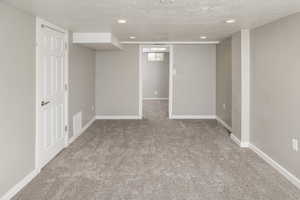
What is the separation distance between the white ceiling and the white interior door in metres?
0.25

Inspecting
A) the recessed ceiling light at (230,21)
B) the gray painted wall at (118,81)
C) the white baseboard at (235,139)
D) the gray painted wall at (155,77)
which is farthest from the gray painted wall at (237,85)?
the gray painted wall at (155,77)

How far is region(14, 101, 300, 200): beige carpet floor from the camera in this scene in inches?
102

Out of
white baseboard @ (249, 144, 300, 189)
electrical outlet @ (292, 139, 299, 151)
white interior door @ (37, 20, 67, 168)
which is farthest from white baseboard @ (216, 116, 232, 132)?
white interior door @ (37, 20, 67, 168)

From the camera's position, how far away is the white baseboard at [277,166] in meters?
2.84

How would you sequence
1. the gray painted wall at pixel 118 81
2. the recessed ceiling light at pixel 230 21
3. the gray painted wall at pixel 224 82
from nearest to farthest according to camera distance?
the recessed ceiling light at pixel 230 21, the gray painted wall at pixel 224 82, the gray painted wall at pixel 118 81

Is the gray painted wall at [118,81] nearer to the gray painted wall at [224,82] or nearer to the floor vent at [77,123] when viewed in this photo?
the floor vent at [77,123]

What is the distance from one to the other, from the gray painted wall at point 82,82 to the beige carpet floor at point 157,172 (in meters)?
0.70

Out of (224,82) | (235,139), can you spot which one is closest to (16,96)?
(235,139)

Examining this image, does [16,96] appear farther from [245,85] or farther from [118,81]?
[118,81]

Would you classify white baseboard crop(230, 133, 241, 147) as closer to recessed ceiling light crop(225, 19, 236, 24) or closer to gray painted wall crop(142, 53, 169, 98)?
recessed ceiling light crop(225, 19, 236, 24)

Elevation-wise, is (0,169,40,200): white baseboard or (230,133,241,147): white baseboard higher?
(230,133,241,147): white baseboard

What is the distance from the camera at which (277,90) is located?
329 cm

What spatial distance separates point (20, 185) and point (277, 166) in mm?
3250

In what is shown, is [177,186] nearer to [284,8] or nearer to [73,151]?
[73,151]
